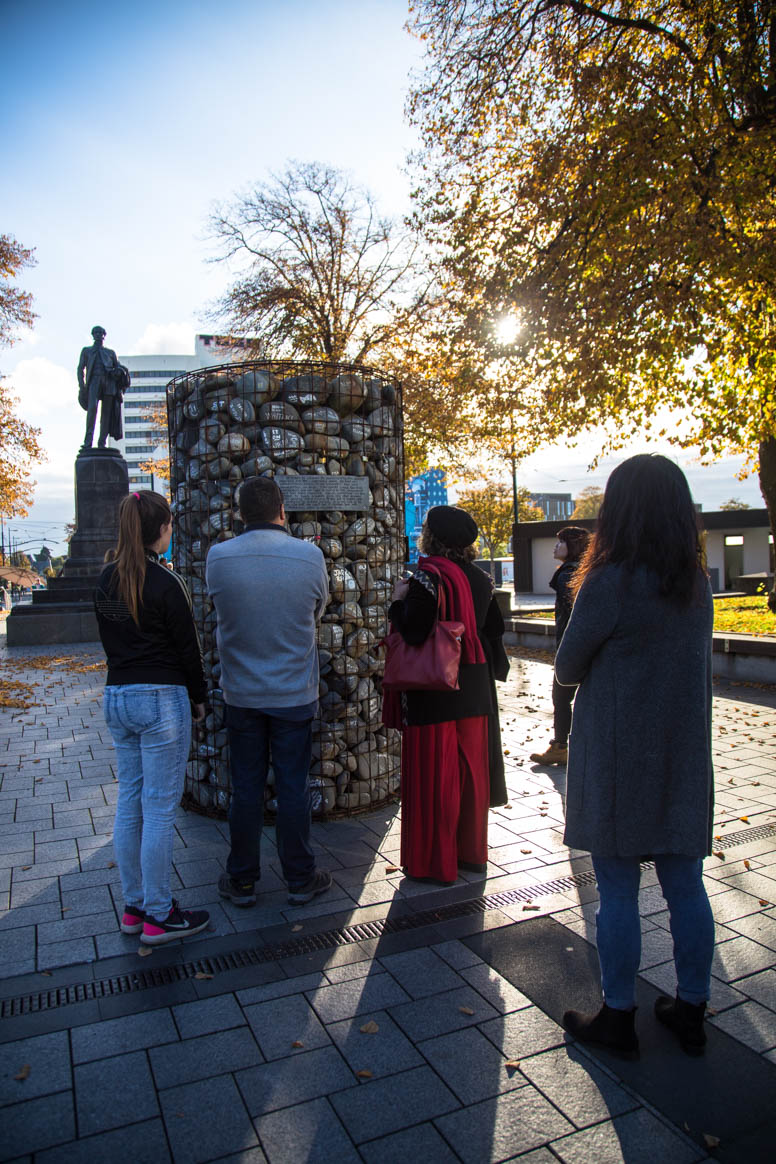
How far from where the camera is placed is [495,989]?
320cm

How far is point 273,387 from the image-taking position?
17.0 ft

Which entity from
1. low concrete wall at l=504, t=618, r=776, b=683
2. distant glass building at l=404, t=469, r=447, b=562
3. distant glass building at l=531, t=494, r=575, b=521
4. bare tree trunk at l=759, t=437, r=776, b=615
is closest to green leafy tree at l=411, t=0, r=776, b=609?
bare tree trunk at l=759, t=437, r=776, b=615

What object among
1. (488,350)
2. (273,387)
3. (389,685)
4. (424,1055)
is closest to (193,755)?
(389,685)

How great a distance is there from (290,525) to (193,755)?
1802 mm

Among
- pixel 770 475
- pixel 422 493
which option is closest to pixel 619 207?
pixel 770 475

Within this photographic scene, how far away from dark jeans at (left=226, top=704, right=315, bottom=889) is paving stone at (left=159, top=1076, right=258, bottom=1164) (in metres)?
1.39

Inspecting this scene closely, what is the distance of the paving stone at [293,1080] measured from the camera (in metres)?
2.54

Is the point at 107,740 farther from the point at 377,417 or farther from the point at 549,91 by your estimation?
the point at 549,91

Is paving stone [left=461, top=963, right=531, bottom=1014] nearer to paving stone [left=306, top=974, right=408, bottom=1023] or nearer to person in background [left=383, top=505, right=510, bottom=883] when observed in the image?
paving stone [left=306, top=974, right=408, bottom=1023]

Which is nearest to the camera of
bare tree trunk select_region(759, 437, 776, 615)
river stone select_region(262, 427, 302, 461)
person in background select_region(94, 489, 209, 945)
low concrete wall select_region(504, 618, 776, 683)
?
person in background select_region(94, 489, 209, 945)

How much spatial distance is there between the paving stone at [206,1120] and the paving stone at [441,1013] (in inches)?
26.7

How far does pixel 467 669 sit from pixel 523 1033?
5.68ft

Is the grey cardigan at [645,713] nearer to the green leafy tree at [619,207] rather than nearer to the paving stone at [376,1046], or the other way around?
the paving stone at [376,1046]

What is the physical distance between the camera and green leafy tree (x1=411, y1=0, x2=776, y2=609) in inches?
448
